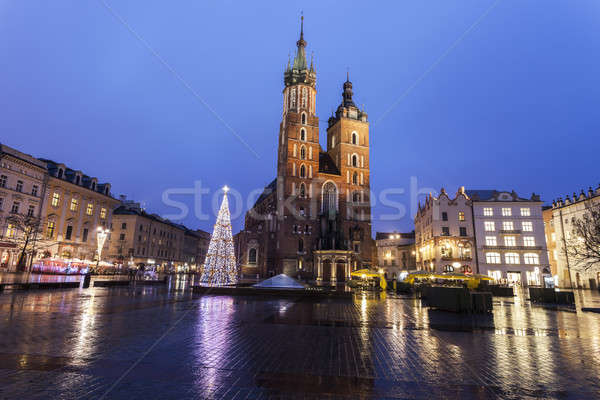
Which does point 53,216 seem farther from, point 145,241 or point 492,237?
point 492,237

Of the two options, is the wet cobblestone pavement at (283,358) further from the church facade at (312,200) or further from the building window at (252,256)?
the building window at (252,256)

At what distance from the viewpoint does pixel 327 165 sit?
67.6 meters

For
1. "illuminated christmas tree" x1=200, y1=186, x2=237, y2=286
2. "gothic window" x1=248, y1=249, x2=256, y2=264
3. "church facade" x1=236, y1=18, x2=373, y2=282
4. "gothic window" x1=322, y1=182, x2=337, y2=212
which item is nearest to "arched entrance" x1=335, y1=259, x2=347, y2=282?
"church facade" x1=236, y1=18, x2=373, y2=282

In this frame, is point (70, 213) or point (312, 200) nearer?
point (70, 213)

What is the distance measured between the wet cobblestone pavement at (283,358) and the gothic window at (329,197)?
2033 inches

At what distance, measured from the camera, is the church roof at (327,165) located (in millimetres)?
65850

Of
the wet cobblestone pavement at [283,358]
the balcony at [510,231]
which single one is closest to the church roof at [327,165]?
the balcony at [510,231]

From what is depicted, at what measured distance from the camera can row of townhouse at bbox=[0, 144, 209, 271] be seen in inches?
1503

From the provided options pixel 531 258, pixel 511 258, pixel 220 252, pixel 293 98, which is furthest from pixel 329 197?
pixel 220 252

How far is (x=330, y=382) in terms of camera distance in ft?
17.8

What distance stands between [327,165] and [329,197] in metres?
7.53

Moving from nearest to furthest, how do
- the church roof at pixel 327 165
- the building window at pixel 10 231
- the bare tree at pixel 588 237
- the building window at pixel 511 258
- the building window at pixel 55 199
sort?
the bare tree at pixel 588 237, the building window at pixel 10 231, the building window at pixel 55 199, the building window at pixel 511 258, the church roof at pixel 327 165

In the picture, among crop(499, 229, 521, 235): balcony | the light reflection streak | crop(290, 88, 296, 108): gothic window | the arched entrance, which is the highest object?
crop(290, 88, 296, 108): gothic window

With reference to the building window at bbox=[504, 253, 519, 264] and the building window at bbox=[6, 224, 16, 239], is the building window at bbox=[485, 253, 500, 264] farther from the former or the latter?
the building window at bbox=[6, 224, 16, 239]
